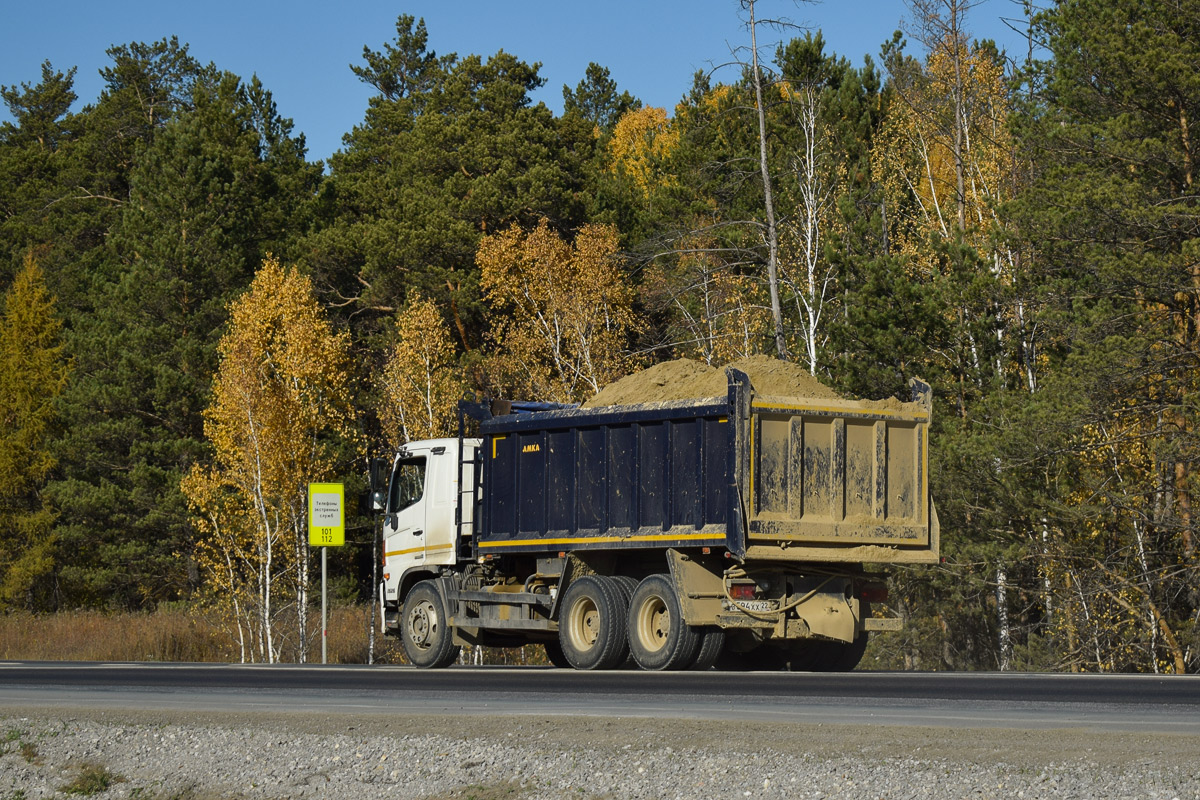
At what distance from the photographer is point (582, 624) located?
17078mm

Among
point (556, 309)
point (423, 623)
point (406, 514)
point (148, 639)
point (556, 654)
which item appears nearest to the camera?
point (556, 654)

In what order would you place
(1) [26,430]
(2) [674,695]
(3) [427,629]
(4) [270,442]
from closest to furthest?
(2) [674,695] → (3) [427,629] → (4) [270,442] → (1) [26,430]

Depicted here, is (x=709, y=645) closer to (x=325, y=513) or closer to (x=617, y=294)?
(x=325, y=513)

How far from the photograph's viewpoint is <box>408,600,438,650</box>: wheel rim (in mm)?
19469

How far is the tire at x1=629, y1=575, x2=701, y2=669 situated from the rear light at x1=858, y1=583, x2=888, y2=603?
6.48 feet

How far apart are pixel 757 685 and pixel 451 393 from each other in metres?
25.0

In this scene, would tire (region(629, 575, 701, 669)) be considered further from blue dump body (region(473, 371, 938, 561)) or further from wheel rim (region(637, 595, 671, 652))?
blue dump body (region(473, 371, 938, 561))

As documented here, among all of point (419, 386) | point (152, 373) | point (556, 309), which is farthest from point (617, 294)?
point (152, 373)

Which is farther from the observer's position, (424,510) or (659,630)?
(424,510)

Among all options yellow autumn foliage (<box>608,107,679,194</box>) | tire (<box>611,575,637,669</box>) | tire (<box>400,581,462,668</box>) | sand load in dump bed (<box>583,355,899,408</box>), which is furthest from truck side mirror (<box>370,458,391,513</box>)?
yellow autumn foliage (<box>608,107,679,194</box>)

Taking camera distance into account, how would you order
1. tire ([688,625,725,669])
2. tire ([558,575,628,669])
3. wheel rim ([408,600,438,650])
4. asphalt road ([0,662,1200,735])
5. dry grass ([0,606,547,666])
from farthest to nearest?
dry grass ([0,606,547,666]), wheel rim ([408,600,438,650]), tire ([558,575,628,669]), tire ([688,625,725,669]), asphalt road ([0,662,1200,735])

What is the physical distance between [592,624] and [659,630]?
1.06 metres

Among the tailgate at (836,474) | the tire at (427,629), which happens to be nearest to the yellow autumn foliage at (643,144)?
the tire at (427,629)

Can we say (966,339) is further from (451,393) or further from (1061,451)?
(451,393)
